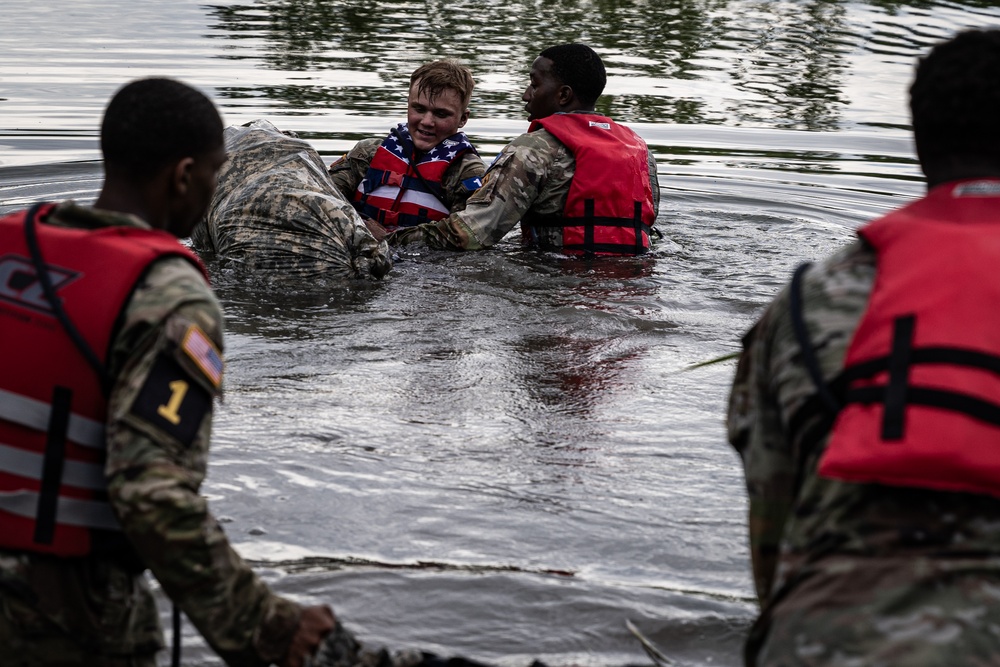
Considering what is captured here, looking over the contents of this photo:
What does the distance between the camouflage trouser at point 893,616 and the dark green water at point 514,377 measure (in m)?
1.59

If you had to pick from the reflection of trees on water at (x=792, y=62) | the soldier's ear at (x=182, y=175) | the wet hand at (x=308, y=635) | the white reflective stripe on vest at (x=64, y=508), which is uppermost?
the soldier's ear at (x=182, y=175)

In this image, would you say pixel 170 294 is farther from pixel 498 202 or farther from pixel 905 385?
pixel 498 202

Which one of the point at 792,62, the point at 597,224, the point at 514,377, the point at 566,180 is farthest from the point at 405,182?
the point at 792,62

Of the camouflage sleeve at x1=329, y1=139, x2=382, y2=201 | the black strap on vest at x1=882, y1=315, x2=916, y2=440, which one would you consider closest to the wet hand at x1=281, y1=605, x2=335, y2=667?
the black strap on vest at x1=882, y1=315, x2=916, y2=440

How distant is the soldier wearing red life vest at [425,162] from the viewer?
857 centimetres

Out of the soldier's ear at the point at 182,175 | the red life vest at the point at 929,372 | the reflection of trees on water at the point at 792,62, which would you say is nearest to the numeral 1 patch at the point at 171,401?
the soldier's ear at the point at 182,175

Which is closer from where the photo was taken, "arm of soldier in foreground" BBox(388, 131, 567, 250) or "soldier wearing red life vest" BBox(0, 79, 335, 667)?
"soldier wearing red life vest" BBox(0, 79, 335, 667)

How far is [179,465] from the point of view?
8.27ft

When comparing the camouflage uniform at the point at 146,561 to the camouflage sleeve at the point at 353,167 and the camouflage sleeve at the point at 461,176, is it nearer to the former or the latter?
the camouflage sleeve at the point at 461,176

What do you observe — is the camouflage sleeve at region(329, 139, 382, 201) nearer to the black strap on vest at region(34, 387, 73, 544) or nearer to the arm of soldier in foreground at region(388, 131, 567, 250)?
the arm of soldier in foreground at region(388, 131, 567, 250)

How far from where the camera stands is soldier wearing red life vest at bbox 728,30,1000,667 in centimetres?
212

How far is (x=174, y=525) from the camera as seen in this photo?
2.45 metres

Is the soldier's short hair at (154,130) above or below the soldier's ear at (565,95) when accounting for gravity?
above

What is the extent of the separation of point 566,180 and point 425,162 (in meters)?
1.01
